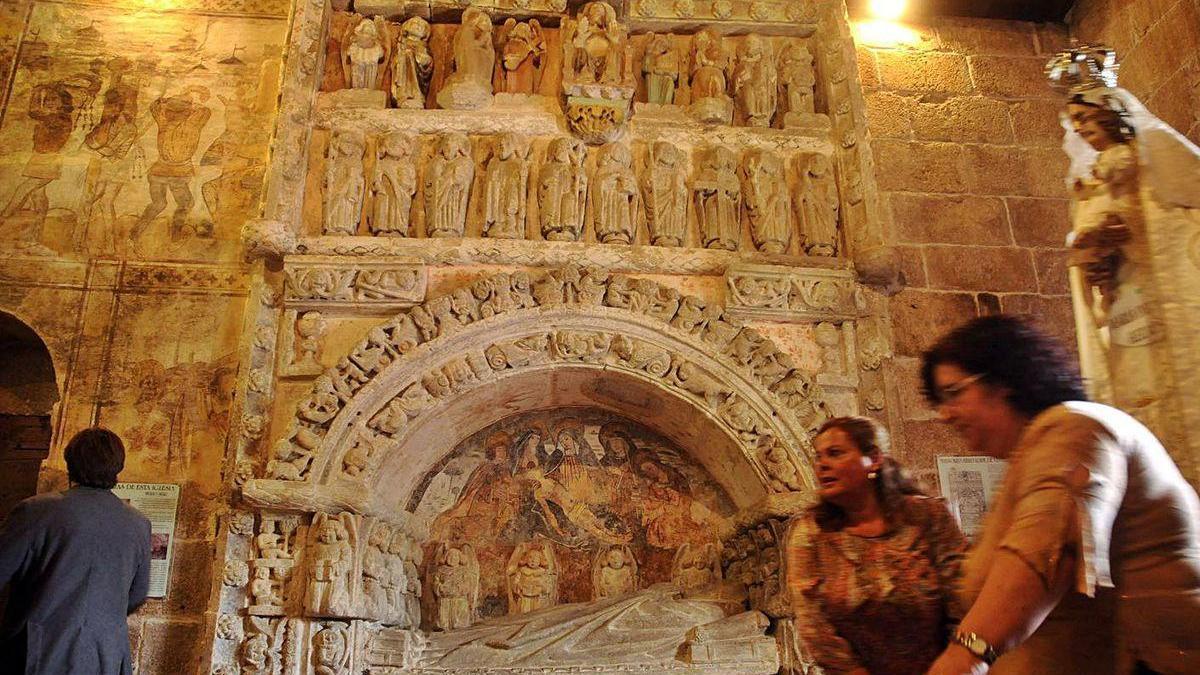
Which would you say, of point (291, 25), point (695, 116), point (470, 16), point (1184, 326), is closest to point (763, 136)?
point (695, 116)

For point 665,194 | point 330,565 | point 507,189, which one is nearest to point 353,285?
point 507,189

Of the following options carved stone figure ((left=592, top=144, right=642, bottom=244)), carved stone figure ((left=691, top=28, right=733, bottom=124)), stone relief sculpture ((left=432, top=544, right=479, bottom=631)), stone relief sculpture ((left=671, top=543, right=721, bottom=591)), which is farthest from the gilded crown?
stone relief sculpture ((left=432, top=544, right=479, bottom=631))

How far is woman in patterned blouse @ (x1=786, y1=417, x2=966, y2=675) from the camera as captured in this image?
2061 mm

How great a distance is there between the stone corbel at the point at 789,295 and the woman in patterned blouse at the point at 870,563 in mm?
2822

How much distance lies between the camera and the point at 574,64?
556 centimetres

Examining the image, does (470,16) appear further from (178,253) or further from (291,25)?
(178,253)

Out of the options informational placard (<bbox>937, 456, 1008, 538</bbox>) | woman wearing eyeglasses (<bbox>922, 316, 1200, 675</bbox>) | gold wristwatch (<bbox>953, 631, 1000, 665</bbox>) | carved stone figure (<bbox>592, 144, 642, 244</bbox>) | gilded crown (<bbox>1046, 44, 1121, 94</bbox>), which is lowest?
gold wristwatch (<bbox>953, 631, 1000, 665</bbox>)

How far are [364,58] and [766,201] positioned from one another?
2.63 m

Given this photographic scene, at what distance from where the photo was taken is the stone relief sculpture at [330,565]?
4.24 metres

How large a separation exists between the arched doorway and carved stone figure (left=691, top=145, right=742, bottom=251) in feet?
14.2

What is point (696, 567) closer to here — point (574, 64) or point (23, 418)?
point (574, 64)

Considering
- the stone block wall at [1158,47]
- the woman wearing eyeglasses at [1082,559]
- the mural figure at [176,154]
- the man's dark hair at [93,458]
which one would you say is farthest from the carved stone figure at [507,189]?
the stone block wall at [1158,47]

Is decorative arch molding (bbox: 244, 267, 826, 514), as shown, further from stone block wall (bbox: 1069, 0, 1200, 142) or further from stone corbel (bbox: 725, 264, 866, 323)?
stone block wall (bbox: 1069, 0, 1200, 142)

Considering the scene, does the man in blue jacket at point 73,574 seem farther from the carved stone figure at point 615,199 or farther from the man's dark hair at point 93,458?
the carved stone figure at point 615,199
